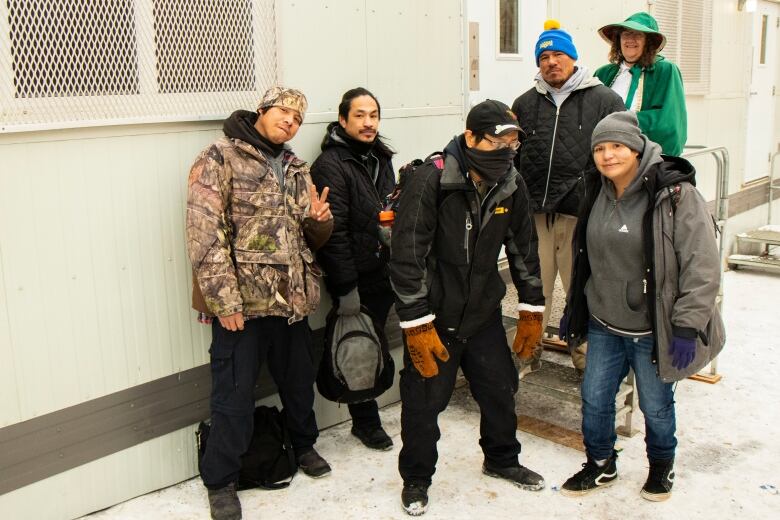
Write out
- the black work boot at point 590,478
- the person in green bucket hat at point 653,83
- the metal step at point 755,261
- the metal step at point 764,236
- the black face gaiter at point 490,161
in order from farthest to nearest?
the metal step at point 764,236 → the metal step at point 755,261 → the person in green bucket hat at point 653,83 → the black work boot at point 590,478 → the black face gaiter at point 490,161

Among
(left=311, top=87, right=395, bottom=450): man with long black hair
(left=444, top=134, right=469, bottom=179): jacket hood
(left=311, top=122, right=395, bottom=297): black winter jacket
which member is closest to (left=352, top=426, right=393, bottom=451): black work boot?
(left=311, top=87, right=395, bottom=450): man with long black hair

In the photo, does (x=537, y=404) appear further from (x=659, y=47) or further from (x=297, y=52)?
(x=297, y=52)

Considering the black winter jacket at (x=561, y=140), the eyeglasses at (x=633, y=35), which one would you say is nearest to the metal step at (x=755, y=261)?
the eyeglasses at (x=633, y=35)

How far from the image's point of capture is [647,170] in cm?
323

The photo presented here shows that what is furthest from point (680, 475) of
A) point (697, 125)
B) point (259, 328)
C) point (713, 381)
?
point (697, 125)

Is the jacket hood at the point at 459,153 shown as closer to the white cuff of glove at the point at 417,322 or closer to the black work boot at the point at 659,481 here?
the white cuff of glove at the point at 417,322

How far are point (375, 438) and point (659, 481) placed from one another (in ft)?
4.78

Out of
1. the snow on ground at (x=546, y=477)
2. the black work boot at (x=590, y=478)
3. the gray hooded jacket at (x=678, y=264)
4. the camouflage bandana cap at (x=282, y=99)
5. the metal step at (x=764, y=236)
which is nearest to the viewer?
the gray hooded jacket at (x=678, y=264)

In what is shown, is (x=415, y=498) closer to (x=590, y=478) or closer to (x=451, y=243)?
(x=590, y=478)

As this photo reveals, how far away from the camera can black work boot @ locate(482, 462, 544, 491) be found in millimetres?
3658

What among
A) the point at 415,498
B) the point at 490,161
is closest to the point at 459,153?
the point at 490,161

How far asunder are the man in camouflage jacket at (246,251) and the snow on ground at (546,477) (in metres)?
0.34

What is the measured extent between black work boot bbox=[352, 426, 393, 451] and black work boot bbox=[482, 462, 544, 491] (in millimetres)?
600

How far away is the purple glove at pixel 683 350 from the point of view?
3109 millimetres
